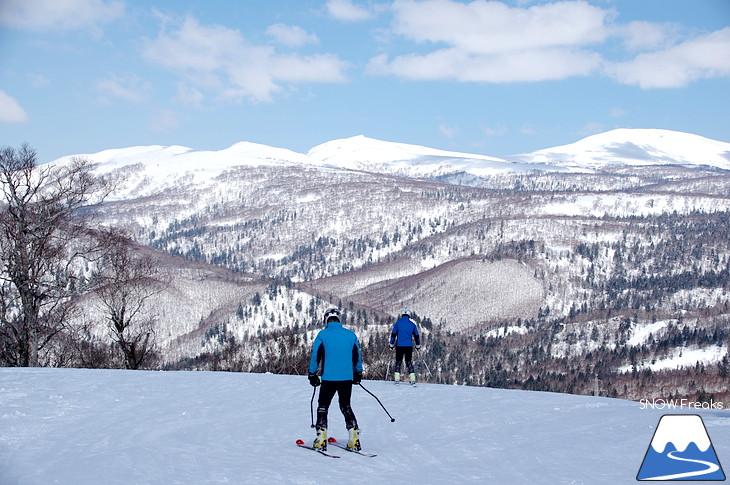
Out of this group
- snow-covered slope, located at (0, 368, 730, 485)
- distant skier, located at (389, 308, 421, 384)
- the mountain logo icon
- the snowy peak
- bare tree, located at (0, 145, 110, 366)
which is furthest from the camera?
bare tree, located at (0, 145, 110, 366)

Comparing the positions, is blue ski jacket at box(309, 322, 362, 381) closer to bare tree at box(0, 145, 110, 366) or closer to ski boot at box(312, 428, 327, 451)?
ski boot at box(312, 428, 327, 451)

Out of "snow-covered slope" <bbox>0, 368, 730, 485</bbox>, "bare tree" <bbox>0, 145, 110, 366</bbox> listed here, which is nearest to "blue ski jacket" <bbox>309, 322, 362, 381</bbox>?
"snow-covered slope" <bbox>0, 368, 730, 485</bbox>

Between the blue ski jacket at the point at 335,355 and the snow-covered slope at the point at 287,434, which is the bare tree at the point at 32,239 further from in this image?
the blue ski jacket at the point at 335,355

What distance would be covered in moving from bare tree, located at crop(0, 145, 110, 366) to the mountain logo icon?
105 ft

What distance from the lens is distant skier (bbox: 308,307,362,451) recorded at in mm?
13406

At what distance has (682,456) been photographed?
12.1 m

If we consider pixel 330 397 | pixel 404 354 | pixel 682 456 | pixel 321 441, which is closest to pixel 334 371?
pixel 330 397

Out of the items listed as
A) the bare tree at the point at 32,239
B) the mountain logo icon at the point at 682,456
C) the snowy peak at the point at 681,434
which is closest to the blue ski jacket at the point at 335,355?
the mountain logo icon at the point at 682,456

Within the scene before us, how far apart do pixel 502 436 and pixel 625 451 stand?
283cm

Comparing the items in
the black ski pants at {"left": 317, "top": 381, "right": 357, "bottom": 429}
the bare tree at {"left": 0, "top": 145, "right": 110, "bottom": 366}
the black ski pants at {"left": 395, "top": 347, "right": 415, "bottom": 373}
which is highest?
the bare tree at {"left": 0, "top": 145, "right": 110, "bottom": 366}

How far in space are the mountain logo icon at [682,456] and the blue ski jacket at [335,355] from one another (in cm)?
555

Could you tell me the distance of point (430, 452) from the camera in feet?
45.0

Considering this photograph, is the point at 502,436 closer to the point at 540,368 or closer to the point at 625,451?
the point at 625,451

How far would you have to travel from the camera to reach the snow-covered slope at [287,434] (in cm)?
1169
